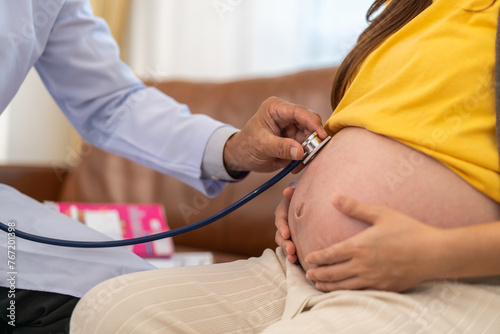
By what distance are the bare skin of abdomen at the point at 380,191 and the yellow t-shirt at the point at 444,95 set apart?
2 centimetres

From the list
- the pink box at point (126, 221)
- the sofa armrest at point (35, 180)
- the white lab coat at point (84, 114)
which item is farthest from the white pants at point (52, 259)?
the sofa armrest at point (35, 180)

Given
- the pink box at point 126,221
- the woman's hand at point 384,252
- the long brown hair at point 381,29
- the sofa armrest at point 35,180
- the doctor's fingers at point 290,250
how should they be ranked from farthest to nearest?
the sofa armrest at point 35,180, the pink box at point 126,221, the long brown hair at point 381,29, the doctor's fingers at point 290,250, the woman's hand at point 384,252

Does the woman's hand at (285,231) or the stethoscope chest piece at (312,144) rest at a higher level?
the stethoscope chest piece at (312,144)

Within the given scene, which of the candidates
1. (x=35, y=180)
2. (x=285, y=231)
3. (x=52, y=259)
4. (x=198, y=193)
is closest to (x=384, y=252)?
(x=285, y=231)

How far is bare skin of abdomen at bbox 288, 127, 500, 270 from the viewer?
707 mm

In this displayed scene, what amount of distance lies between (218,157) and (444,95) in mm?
491

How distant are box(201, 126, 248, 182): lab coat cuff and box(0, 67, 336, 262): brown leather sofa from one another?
63 centimetres

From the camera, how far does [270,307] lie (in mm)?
760

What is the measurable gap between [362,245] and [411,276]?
0.07m

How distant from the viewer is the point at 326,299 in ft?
2.24

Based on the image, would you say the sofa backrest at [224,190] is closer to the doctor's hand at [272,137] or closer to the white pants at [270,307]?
the doctor's hand at [272,137]

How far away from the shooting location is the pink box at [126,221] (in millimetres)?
1650

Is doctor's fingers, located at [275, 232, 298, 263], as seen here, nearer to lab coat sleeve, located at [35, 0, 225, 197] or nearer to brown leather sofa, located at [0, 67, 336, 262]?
lab coat sleeve, located at [35, 0, 225, 197]

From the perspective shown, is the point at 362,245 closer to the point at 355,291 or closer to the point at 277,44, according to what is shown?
the point at 355,291
